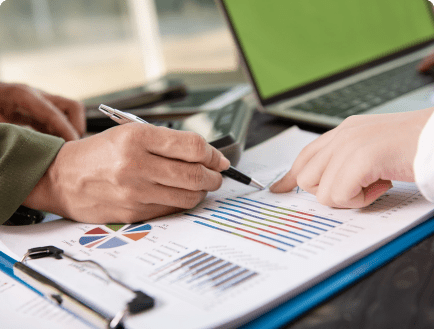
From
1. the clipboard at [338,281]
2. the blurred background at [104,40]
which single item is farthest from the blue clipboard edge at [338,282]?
the blurred background at [104,40]

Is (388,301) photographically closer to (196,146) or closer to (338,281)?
(338,281)

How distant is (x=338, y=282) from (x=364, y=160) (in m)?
0.13

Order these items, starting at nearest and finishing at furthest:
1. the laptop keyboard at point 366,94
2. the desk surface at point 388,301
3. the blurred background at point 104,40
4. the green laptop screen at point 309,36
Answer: the desk surface at point 388,301
the laptop keyboard at point 366,94
the green laptop screen at point 309,36
the blurred background at point 104,40

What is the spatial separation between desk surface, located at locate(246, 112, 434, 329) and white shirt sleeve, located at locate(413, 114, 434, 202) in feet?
0.19

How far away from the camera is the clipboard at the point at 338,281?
0.28m

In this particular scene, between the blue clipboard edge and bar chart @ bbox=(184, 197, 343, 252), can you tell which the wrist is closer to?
bar chart @ bbox=(184, 197, 343, 252)

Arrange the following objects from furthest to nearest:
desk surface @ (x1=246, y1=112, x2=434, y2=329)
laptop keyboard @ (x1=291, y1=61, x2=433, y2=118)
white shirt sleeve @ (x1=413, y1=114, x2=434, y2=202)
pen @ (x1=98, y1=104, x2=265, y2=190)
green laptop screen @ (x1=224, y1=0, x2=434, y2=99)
→ 1. green laptop screen @ (x1=224, y1=0, x2=434, y2=99)
2. laptop keyboard @ (x1=291, y1=61, x2=433, y2=118)
3. pen @ (x1=98, y1=104, x2=265, y2=190)
4. white shirt sleeve @ (x1=413, y1=114, x2=434, y2=202)
5. desk surface @ (x1=246, y1=112, x2=434, y2=329)

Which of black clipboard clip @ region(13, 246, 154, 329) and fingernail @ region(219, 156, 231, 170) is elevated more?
fingernail @ region(219, 156, 231, 170)

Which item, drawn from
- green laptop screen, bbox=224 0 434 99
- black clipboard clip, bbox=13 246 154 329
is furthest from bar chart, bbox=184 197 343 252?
green laptop screen, bbox=224 0 434 99

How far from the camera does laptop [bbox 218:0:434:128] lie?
78 centimetres

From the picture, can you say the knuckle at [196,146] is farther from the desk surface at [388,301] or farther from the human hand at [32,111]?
the human hand at [32,111]

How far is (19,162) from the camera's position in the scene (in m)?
0.48

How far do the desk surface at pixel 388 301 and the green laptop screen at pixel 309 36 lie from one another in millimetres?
569

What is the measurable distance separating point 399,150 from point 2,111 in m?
0.72
